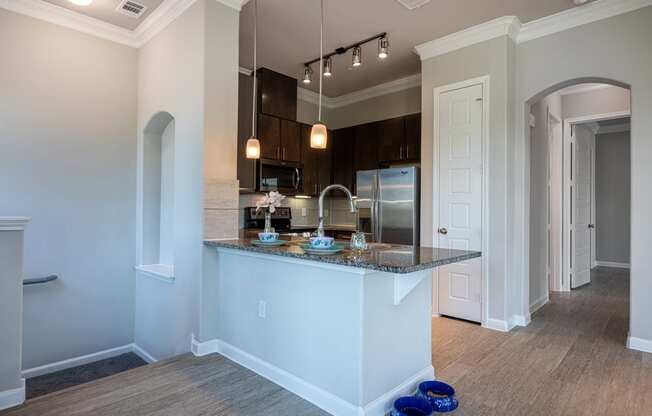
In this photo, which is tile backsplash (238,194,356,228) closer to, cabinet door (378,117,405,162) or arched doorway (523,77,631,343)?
cabinet door (378,117,405,162)

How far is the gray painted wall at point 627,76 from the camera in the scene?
297cm

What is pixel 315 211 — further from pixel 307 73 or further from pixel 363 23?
pixel 363 23

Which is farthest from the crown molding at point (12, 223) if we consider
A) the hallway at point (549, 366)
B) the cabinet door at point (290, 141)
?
the cabinet door at point (290, 141)

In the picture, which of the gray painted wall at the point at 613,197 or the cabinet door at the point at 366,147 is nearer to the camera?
the cabinet door at the point at 366,147

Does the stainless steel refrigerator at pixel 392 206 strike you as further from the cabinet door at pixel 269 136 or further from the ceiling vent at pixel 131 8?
the ceiling vent at pixel 131 8

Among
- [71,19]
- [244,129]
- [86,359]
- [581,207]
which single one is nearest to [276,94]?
[244,129]

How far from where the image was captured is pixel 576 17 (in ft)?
10.7

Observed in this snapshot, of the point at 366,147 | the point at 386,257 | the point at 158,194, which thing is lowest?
the point at 386,257

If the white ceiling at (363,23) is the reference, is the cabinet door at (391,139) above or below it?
below

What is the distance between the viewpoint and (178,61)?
3.18 meters

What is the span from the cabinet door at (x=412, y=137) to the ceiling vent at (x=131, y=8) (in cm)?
314

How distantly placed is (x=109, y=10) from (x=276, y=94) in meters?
1.94

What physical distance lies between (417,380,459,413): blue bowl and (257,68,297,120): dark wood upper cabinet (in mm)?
3557

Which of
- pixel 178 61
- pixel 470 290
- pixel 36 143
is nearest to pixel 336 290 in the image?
pixel 470 290
